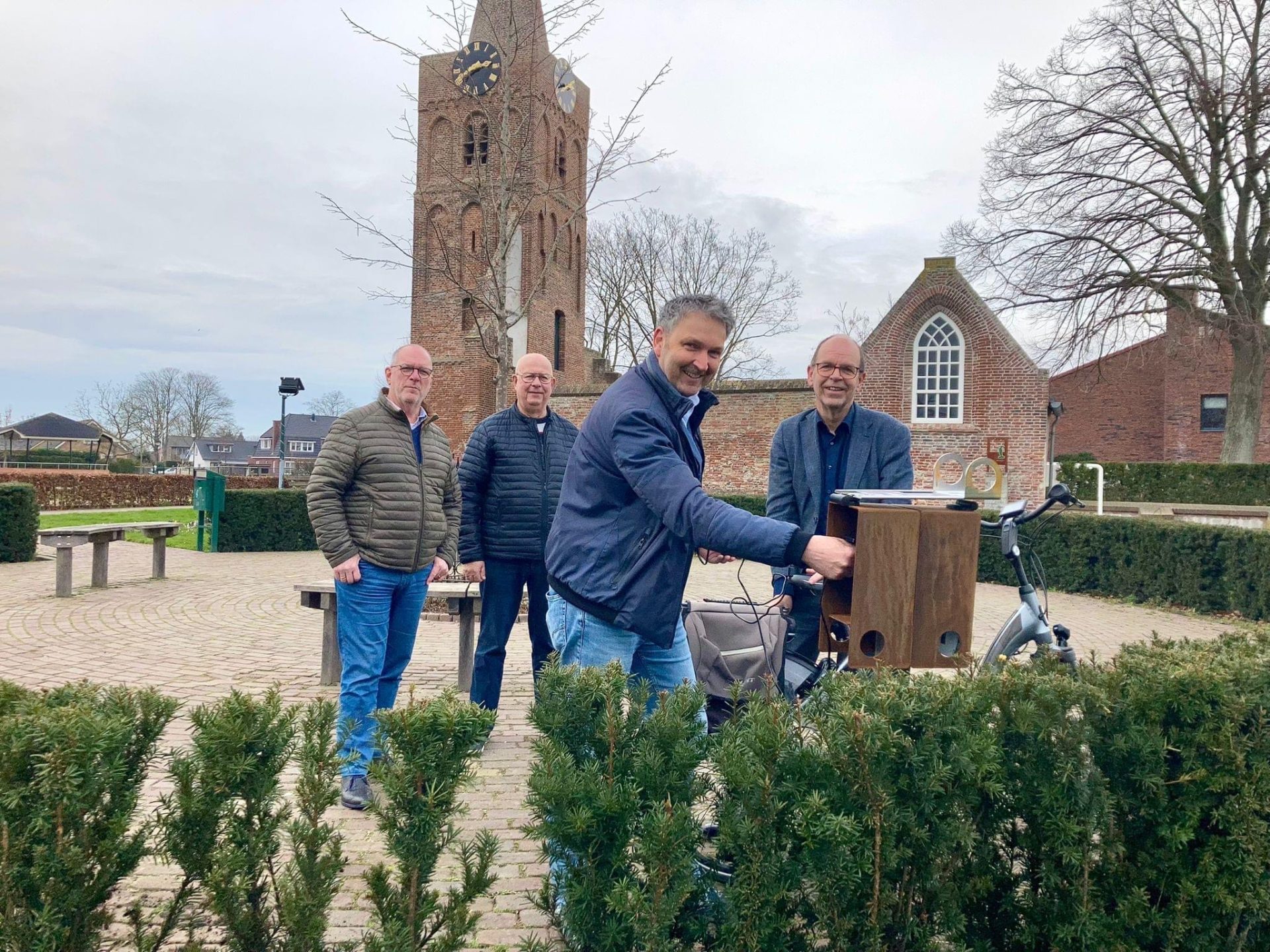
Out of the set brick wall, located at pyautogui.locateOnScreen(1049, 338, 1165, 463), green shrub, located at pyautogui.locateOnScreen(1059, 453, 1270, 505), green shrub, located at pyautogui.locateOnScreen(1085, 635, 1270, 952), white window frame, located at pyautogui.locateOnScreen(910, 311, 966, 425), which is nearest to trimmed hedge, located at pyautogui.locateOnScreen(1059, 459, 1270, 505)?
green shrub, located at pyautogui.locateOnScreen(1059, 453, 1270, 505)

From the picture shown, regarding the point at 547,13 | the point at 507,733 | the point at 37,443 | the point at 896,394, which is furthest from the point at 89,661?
the point at 37,443

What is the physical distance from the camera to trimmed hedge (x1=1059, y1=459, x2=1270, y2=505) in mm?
22969

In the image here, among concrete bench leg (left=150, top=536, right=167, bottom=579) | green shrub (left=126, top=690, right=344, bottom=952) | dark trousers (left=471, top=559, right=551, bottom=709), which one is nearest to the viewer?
green shrub (left=126, top=690, right=344, bottom=952)

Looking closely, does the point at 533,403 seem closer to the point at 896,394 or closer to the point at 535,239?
the point at 896,394

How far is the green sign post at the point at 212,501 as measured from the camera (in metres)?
15.6

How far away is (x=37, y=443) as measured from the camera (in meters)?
77.7

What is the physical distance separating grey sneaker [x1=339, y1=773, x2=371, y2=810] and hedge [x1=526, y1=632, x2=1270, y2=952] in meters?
1.98

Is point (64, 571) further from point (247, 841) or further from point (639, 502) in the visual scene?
point (639, 502)

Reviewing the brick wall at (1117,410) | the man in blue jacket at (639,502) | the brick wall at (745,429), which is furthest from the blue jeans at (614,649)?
the brick wall at (1117,410)

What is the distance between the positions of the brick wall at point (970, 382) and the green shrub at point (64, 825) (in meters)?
21.9

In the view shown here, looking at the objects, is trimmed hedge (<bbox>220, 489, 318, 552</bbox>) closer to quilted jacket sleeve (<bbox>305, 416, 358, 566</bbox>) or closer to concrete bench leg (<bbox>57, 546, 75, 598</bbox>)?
concrete bench leg (<bbox>57, 546, 75, 598</bbox>)

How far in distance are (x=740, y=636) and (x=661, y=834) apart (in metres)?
2.25

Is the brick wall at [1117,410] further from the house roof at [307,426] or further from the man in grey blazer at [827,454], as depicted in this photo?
the house roof at [307,426]

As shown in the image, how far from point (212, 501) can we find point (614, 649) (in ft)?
50.1
